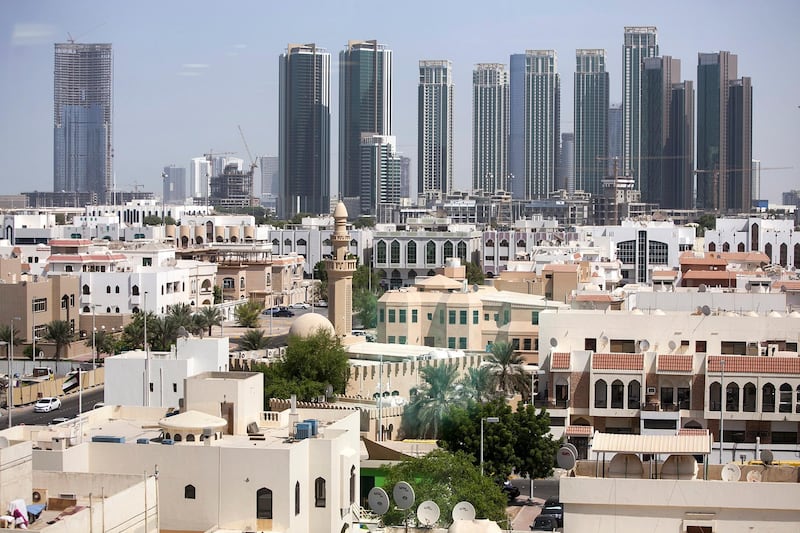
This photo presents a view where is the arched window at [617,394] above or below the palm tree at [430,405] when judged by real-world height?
above

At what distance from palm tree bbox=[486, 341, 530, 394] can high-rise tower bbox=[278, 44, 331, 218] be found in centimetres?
4876

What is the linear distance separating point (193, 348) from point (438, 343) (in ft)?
19.1

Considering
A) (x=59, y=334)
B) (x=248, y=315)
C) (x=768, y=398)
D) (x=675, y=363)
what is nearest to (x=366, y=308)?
(x=248, y=315)

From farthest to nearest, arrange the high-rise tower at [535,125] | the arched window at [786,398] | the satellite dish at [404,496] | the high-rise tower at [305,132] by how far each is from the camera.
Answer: the high-rise tower at [535,125] → the high-rise tower at [305,132] → the arched window at [786,398] → the satellite dish at [404,496]

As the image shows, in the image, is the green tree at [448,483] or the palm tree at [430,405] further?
the palm tree at [430,405]

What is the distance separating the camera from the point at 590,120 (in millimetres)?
93125

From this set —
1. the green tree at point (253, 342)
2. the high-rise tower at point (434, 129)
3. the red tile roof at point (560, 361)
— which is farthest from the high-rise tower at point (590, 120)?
the red tile roof at point (560, 361)

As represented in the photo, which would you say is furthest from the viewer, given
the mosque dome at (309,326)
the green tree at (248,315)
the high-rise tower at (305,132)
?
the high-rise tower at (305,132)

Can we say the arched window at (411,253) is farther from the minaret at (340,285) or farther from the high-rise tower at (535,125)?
the high-rise tower at (535,125)

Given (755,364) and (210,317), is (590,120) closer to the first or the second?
(210,317)

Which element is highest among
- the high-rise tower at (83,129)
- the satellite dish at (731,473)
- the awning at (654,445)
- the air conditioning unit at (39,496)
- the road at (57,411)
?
the high-rise tower at (83,129)

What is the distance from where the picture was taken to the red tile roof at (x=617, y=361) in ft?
51.2

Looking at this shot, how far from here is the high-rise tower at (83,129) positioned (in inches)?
1556

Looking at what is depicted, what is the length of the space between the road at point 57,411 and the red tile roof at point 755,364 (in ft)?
24.9
